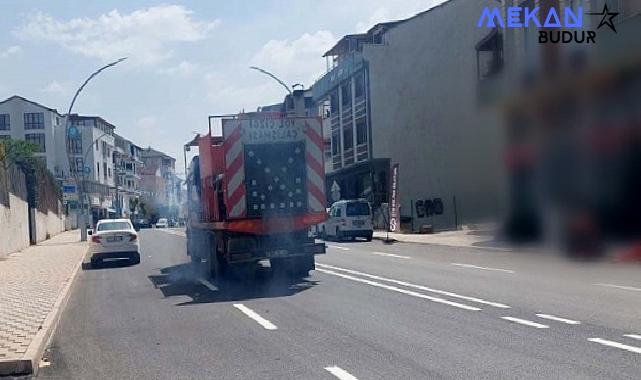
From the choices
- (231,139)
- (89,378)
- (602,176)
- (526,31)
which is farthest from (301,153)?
(602,176)

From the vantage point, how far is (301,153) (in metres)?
15.3

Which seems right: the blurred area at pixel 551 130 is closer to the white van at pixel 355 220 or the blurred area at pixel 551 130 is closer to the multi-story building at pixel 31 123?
the white van at pixel 355 220

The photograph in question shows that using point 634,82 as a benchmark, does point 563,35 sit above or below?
above

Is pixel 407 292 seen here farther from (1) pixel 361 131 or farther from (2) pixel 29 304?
(1) pixel 361 131

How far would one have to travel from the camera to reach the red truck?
1486 centimetres

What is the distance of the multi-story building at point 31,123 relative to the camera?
291ft

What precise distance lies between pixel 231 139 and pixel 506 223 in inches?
498

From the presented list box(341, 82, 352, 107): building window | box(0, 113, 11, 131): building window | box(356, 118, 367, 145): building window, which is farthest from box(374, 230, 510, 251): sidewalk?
box(0, 113, 11, 131): building window

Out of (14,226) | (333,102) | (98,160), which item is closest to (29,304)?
(14,226)

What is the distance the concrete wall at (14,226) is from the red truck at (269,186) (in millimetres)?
13983

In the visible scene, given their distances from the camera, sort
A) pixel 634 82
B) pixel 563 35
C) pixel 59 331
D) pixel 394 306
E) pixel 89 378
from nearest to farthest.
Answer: pixel 634 82, pixel 563 35, pixel 89 378, pixel 59 331, pixel 394 306

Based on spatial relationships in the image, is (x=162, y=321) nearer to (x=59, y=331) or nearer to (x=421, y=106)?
(x=59, y=331)

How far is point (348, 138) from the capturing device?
50.8 m

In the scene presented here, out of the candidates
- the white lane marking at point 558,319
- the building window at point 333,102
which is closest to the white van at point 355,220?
the building window at point 333,102
